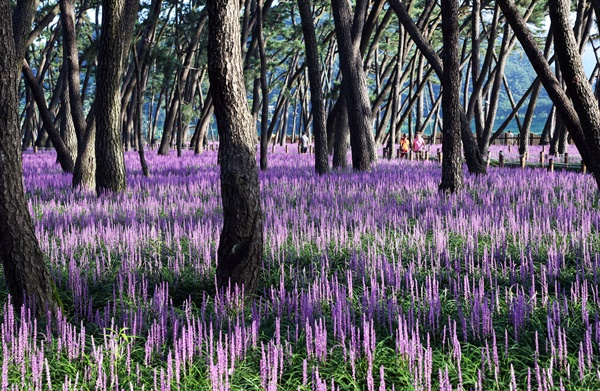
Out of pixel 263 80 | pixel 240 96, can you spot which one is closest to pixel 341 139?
pixel 263 80

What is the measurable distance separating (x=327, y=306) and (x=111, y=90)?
26.7ft

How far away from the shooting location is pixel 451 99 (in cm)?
1162

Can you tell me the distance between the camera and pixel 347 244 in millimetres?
7340

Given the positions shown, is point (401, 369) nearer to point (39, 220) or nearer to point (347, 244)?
point (347, 244)

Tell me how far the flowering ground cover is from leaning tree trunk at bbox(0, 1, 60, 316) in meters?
0.23

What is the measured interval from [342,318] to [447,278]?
172 centimetres

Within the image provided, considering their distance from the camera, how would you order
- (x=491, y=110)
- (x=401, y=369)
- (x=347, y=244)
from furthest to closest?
(x=491, y=110)
(x=347, y=244)
(x=401, y=369)

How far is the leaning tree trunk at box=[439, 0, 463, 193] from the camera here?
11461 millimetres

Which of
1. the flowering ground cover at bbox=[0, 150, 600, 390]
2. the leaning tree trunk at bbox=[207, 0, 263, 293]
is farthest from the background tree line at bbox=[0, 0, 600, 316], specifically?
the flowering ground cover at bbox=[0, 150, 600, 390]

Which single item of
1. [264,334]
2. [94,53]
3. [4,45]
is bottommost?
[264,334]

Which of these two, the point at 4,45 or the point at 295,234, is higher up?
the point at 4,45

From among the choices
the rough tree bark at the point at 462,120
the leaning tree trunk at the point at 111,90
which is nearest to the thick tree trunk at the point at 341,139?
the rough tree bark at the point at 462,120

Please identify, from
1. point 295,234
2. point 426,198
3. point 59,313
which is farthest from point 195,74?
point 59,313

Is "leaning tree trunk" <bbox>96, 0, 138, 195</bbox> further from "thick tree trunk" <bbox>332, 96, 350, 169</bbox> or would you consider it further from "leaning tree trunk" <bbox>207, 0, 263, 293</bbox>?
"thick tree trunk" <bbox>332, 96, 350, 169</bbox>
